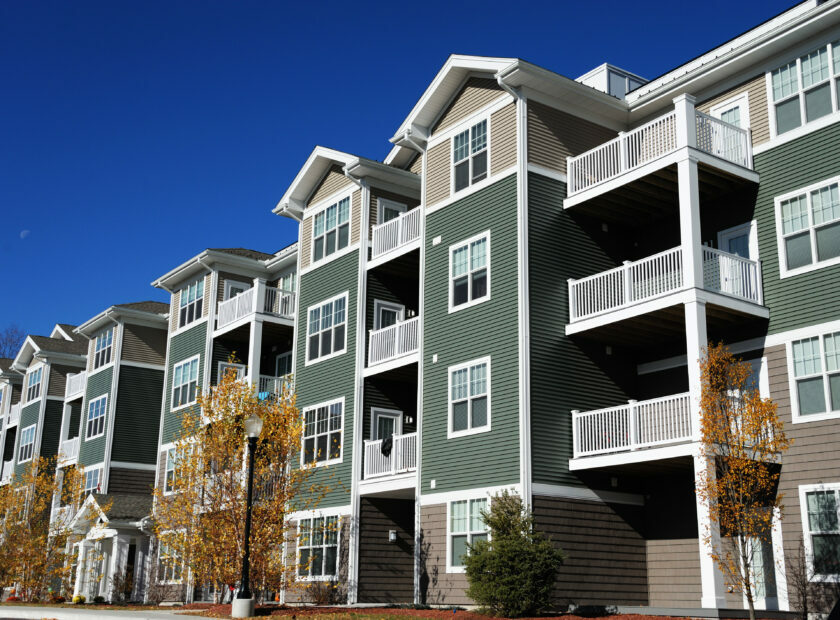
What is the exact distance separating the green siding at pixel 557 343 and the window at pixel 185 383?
19.3m

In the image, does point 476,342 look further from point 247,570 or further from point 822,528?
point 822,528

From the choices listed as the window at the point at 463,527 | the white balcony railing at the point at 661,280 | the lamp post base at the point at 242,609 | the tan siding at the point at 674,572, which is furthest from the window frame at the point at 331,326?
the tan siding at the point at 674,572

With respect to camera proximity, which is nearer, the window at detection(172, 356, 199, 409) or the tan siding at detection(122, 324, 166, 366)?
the window at detection(172, 356, 199, 409)

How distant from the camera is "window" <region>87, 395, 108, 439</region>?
4331 centimetres

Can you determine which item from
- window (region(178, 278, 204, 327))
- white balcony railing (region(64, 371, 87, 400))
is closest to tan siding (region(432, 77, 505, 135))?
window (region(178, 278, 204, 327))

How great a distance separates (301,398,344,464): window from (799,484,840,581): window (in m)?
13.8

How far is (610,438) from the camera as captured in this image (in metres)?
21.5

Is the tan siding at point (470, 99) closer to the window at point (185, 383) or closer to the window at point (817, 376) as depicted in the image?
the window at point (817, 376)

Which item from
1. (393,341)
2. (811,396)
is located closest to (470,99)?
(393,341)

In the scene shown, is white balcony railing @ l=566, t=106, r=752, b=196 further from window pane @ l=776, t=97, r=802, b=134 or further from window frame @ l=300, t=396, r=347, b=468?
window frame @ l=300, t=396, r=347, b=468

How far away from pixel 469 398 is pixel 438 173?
22.7 feet

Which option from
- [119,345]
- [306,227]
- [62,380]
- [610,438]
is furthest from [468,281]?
[62,380]

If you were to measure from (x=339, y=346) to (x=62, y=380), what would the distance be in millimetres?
28609

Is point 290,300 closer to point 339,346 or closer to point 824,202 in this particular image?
point 339,346
